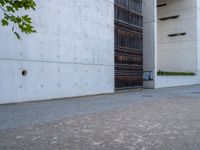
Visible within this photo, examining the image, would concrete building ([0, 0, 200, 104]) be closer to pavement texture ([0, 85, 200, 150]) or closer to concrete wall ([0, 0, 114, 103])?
concrete wall ([0, 0, 114, 103])

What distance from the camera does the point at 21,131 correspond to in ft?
20.7

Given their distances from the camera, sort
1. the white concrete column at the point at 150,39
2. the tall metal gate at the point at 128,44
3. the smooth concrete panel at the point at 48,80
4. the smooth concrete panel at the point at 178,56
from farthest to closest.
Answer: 1. the smooth concrete panel at the point at 178,56
2. the white concrete column at the point at 150,39
3. the tall metal gate at the point at 128,44
4. the smooth concrete panel at the point at 48,80

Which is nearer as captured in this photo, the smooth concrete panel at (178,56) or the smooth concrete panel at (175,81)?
the smooth concrete panel at (175,81)

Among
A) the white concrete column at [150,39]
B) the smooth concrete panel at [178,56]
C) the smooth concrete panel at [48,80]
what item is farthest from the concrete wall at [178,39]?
the smooth concrete panel at [48,80]

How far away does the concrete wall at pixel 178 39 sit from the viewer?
34188 millimetres

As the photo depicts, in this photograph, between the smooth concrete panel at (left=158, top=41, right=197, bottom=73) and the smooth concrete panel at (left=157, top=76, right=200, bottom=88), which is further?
the smooth concrete panel at (left=158, top=41, right=197, bottom=73)

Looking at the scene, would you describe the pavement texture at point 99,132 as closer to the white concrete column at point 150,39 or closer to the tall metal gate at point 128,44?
the tall metal gate at point 128,44

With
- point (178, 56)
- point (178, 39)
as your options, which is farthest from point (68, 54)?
point (178, 39)

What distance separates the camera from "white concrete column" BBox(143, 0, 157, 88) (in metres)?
26.0

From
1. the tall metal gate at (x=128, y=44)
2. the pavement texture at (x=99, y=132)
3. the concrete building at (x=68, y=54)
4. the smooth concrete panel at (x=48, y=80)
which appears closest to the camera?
the pavement texture at (x=99, y=132)

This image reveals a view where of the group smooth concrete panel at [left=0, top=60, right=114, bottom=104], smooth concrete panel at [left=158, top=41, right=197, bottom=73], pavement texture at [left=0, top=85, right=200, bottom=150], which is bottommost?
pavement texture at [left=0, top=85, right=200, bottom=150]

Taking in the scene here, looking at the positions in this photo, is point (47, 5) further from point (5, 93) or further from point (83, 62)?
point (5, 93)

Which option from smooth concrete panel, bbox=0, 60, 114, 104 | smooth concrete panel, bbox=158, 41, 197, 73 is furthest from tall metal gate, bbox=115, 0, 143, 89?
smooth concrete panel, bbox=158, 41, 197, 73

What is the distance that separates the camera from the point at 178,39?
35312 mm
